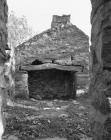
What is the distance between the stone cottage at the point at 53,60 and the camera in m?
8.70

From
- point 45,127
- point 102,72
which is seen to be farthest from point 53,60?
point 102,72

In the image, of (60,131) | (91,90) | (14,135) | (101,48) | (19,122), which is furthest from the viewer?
(19,122)

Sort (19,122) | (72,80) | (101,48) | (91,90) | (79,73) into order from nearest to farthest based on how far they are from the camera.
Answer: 1. (101,48)
2. (91,90)
3. (19,122)
4. (79,73)
5. (72,80)

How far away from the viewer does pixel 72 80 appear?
9336 millimetres

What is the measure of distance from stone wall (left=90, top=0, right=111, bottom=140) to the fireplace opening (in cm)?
727

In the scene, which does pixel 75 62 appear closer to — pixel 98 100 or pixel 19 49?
pixel 19 49

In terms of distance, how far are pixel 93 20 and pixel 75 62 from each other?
21.6ft

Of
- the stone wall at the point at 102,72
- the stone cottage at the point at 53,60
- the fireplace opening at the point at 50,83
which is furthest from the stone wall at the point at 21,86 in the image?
the stone wall at the point at 102,72

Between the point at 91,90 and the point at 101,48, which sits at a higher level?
the point at 101,48

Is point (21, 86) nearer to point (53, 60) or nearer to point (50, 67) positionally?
point (50, 67)

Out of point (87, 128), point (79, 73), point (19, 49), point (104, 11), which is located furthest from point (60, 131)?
point (19, 49)

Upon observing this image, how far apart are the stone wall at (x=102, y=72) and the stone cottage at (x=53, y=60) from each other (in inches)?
247

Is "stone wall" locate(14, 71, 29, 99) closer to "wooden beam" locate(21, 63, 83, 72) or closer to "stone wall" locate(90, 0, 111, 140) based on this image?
"wooden beam" locate(21, 63, 83, 72)

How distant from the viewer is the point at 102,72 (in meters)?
1.93
